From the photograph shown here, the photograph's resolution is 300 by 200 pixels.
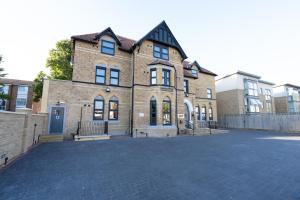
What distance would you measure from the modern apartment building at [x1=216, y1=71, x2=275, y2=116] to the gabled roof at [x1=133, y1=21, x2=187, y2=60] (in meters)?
15.0

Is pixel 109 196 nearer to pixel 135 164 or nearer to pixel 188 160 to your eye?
pixel 135 164

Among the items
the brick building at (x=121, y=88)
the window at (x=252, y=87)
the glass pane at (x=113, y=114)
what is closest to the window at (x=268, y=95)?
the window at (x=252, y=87)

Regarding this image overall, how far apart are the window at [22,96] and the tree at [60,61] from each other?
43.6 feet

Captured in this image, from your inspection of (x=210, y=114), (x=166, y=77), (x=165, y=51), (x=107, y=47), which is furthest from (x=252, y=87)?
(x=107, y=47)

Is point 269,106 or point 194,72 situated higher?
point 194,72

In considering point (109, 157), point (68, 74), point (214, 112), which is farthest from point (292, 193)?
point (68, 74)

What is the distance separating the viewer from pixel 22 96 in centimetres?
3023

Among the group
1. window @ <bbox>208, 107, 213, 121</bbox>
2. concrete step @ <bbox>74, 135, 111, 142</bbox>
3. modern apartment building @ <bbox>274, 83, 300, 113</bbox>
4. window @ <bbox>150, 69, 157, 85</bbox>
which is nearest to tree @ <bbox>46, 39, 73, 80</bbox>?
concrete step @ <bbox>74, 135, 111, 142</bbox>

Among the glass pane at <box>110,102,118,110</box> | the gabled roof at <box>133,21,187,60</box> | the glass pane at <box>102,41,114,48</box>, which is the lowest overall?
the glass pane at <box>110,102,118,110</box>

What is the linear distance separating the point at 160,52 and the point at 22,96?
3218 centimetres

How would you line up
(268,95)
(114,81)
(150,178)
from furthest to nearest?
(268,95) → (114,81) → (150,178)

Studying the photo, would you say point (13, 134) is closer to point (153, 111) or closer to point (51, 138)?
point (51, 138)

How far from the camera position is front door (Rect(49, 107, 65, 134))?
12.2 m

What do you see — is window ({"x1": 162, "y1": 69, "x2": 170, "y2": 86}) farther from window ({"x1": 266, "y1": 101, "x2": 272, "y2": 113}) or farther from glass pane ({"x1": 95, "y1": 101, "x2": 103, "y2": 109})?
window ({"x1": 266, "y1": 101, "x2": 272, "y2": 113})
